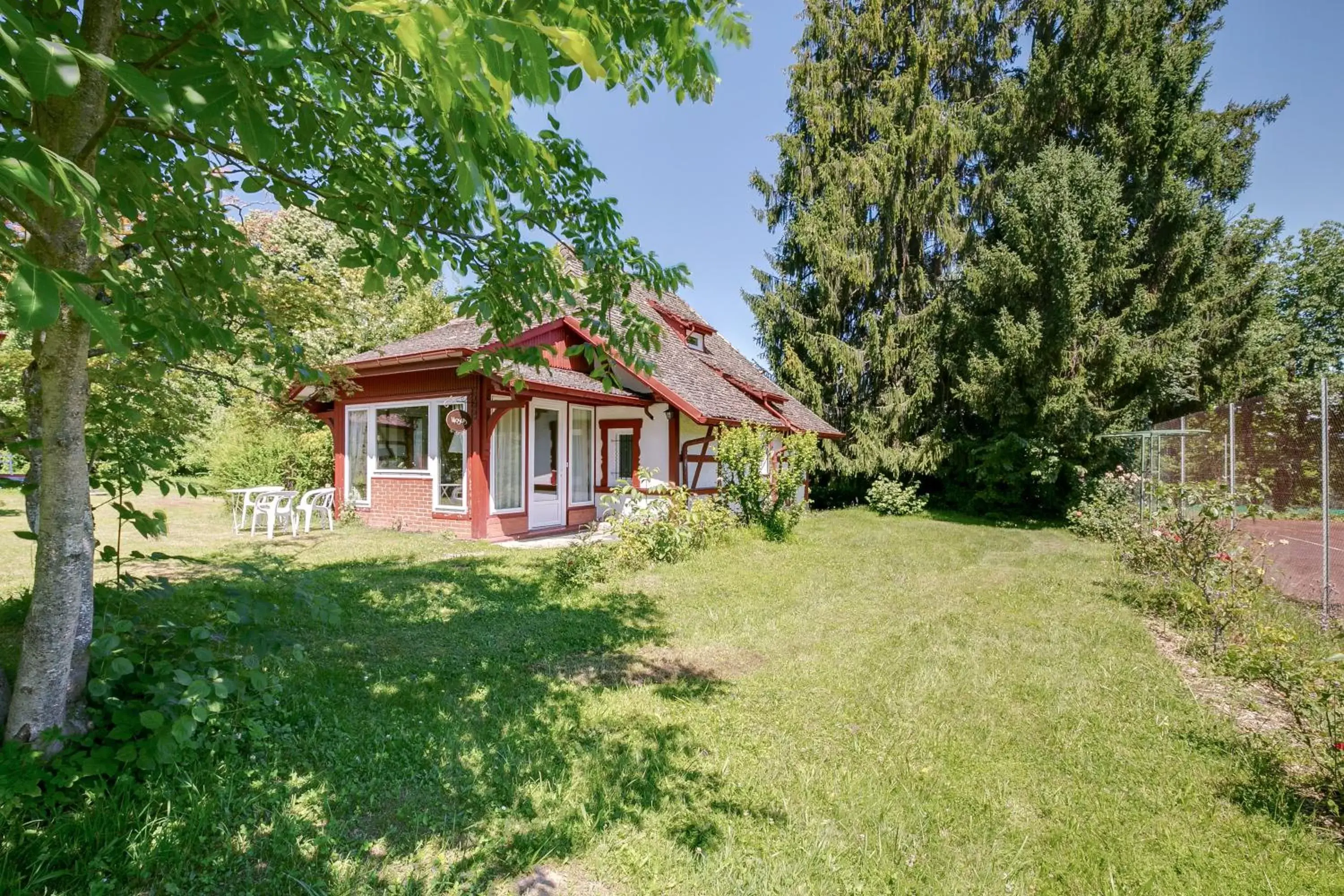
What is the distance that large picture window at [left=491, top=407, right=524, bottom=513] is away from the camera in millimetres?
10570

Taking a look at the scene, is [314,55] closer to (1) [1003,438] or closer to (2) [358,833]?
(2) [358,833]

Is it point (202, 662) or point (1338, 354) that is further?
point (1338, 354)

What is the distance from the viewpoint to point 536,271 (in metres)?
3.55

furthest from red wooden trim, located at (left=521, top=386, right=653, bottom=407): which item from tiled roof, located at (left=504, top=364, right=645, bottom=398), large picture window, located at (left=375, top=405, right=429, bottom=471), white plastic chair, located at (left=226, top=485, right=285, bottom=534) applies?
white plastic chair, located at (left=226, top=485, right=285, bottom=534)

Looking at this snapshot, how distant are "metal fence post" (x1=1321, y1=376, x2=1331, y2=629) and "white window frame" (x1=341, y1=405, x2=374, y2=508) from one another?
43.7 ft

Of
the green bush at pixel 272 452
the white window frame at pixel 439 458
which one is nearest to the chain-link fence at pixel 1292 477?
the white window frame at pixel 439 458

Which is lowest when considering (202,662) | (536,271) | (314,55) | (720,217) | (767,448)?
(202,662)

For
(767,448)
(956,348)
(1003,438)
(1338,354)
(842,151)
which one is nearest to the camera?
(767,448)

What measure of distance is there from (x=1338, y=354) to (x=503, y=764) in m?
36.7

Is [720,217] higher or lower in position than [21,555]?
higher

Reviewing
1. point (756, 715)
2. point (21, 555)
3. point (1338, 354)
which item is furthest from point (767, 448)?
point (1338, 354)

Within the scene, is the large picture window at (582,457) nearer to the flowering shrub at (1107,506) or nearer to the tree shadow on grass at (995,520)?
the tree shadow on grass at (995,520)

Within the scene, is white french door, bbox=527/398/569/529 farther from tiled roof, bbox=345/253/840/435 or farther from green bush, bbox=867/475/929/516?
green bush, bbox=867/475/929/516

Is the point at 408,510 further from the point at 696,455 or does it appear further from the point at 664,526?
the point at 696,455
